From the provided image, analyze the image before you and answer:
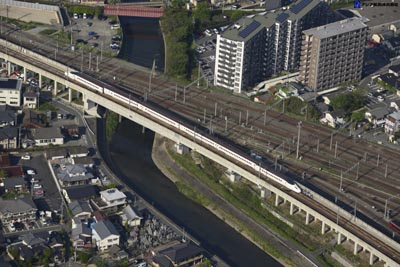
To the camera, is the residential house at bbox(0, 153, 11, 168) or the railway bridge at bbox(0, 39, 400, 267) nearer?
the railway bridge at bbox(0, 39, 400, 267)

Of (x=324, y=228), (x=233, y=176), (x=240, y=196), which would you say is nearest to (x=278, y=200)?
(x=240, y=196)

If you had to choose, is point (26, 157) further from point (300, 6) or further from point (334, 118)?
point (300, 6)

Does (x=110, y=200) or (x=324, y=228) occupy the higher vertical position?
(x=110, y=200)

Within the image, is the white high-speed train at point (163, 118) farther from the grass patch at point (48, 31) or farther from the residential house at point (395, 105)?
the residential house at point (395, 105)

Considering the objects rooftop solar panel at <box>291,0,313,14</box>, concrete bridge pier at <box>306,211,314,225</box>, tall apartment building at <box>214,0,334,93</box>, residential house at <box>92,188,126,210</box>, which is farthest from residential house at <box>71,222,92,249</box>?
rooftop solar panel at <box>291,0,313,14</box>

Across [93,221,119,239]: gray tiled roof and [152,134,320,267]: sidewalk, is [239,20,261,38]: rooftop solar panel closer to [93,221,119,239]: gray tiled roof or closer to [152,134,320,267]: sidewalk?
[152,134,320,267]: sidewalk

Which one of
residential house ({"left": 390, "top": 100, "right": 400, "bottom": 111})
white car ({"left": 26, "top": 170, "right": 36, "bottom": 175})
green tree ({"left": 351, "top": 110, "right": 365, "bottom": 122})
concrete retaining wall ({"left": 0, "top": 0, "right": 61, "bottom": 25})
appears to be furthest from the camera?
concrete retaining wall ({"left": 0, "top": 0, "right": 61, "bottom": 25})
